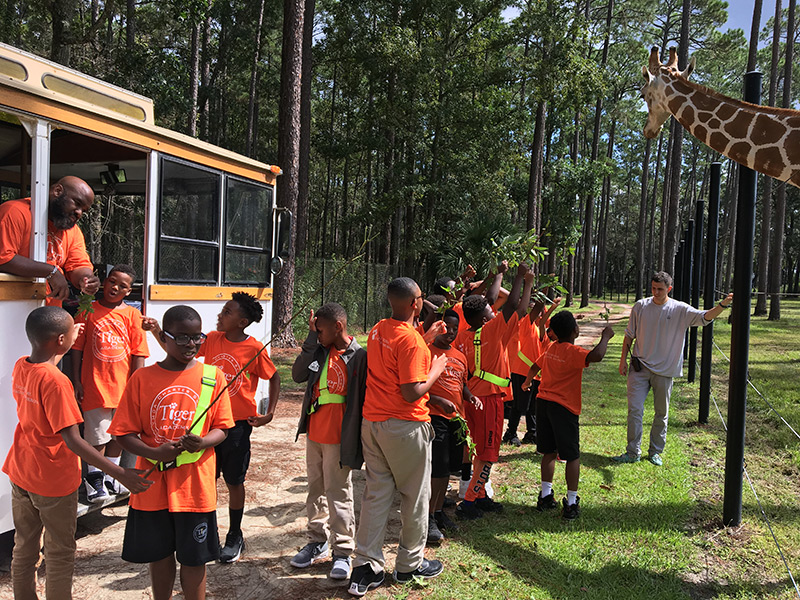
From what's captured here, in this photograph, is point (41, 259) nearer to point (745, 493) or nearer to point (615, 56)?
point (745, 493)

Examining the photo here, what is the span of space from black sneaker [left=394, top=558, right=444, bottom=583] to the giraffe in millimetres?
4074

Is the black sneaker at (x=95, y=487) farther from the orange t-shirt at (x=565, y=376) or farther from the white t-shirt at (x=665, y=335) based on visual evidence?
the white t-shirt at (x=665, y=335)

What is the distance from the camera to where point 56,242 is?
13.9ft

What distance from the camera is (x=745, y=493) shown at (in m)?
5.79

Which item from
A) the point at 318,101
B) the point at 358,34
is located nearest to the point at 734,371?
the point at 358,34

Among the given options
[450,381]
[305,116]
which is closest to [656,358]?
[450,381]

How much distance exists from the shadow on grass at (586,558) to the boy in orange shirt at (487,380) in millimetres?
361

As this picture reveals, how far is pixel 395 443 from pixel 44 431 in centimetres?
199

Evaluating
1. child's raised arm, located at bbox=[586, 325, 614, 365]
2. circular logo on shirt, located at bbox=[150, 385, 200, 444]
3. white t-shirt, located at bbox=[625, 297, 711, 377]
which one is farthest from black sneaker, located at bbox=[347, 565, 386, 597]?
white t-shirt, located at bbox=[625, 297, 711, 377]

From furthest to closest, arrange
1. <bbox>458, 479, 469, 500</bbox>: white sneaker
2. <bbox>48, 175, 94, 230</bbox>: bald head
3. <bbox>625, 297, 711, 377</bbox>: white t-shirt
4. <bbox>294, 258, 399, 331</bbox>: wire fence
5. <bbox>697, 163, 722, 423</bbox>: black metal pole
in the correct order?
<bbox>294, 258, 399, 331</bbox>: wire fence → <bbox>697, 163, 722, 423</bbox>: black metal pole → <bbox>625, 297, 711, 377</bbox>: white t-shirt → <bbox>458, 479, 469, 500</bbox>: white sneaker → <bbox>48, 175, 94, 230</bbox>: bald head

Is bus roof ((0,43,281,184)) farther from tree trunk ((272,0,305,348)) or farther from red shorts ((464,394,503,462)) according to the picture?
tree trunk ((272,0,305,348))

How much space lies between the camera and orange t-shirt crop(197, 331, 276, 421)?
4.10 metres

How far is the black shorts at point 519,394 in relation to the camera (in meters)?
7.30

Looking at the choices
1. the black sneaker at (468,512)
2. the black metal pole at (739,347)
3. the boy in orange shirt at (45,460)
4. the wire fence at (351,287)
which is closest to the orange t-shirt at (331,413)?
the boy in orange shirt at (45,460)
